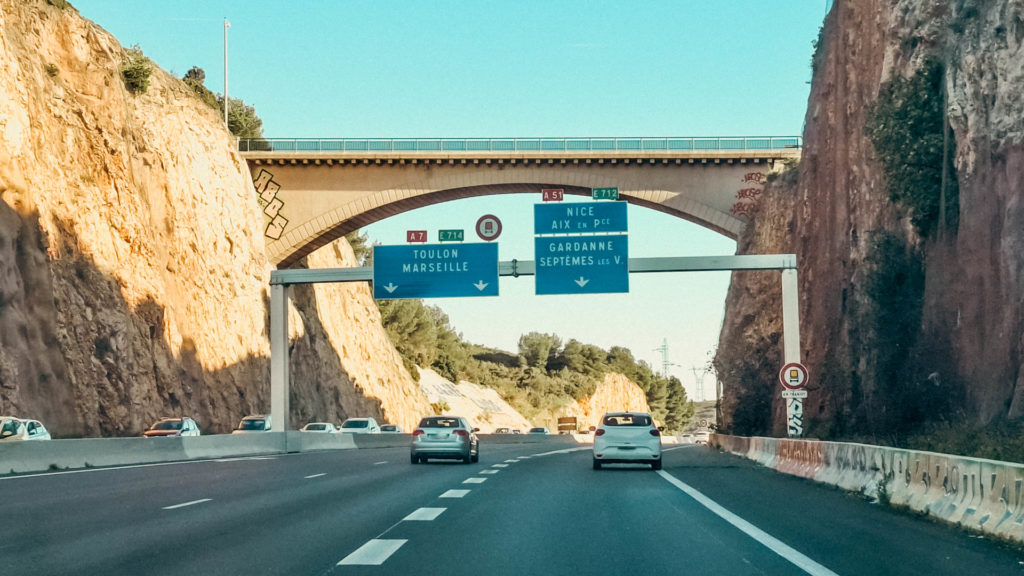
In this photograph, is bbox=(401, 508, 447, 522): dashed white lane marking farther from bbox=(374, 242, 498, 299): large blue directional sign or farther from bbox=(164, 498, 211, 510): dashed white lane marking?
bbox=(374, 242, 498, 299): large blue directional sign

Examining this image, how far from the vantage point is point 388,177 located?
6188cm

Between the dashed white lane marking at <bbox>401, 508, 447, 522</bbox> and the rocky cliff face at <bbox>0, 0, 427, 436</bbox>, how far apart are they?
2735 centimetres

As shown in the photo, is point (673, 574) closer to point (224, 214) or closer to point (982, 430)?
point (982, 430)

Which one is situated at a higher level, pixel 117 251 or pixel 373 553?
pixel 117 251

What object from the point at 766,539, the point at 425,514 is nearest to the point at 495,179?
the point at 425,514

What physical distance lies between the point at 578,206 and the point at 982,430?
19784 mm

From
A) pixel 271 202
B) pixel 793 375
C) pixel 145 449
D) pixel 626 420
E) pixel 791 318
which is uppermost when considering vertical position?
pixel 271 202

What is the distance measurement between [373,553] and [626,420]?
18.2m

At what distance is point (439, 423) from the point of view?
105 ft

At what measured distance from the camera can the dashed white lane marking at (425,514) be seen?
13.5 metres

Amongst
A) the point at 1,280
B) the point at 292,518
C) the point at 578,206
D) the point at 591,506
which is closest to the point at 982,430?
the point at 591,506

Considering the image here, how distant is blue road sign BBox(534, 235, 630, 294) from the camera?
39219mm

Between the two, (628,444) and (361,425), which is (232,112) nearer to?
(361,425)

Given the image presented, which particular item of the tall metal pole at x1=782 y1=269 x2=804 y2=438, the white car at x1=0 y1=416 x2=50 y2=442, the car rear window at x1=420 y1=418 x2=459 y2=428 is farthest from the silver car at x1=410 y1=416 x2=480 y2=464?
the tall metal pole at x1=782 y1=269 x2=804 y2=438
